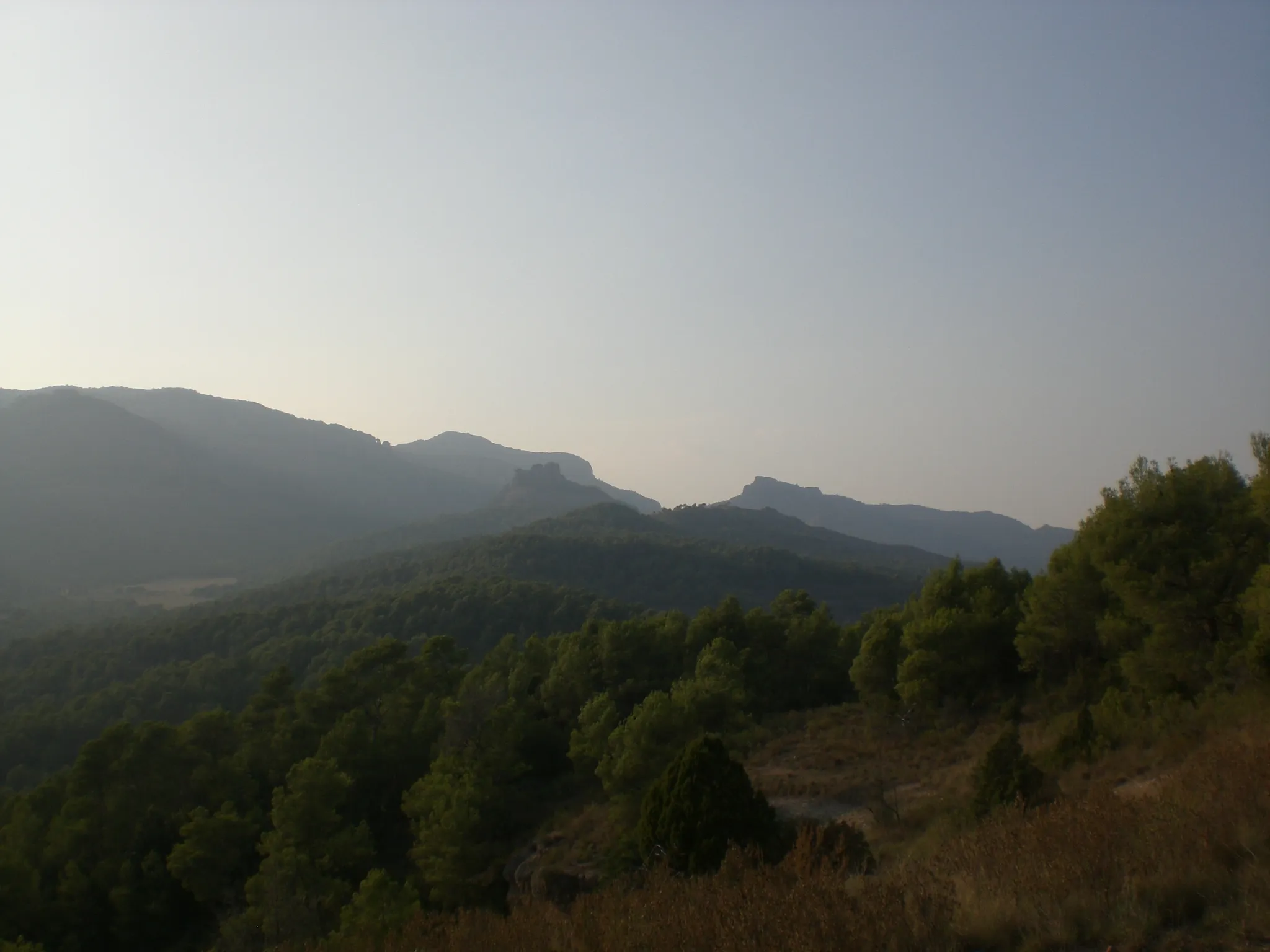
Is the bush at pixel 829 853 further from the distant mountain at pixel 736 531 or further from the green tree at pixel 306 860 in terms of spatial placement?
the distant mountain at pixel 736 531

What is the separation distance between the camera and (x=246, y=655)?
6688 cm

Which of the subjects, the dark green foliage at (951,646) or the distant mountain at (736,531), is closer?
the dark green foliage at (951,646)

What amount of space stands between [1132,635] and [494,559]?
90.3 m

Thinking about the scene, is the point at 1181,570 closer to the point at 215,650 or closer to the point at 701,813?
the point at 701,813

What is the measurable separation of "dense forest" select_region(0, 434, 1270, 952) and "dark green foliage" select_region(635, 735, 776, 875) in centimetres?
4

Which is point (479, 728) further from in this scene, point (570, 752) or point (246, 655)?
point (246, 655)

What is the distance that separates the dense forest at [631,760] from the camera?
653 centimetres

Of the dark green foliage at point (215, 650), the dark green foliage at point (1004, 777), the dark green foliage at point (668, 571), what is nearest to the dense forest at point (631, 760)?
the dark green foliage at point (1004, 777)

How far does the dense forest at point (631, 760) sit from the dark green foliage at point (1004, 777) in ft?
0.13

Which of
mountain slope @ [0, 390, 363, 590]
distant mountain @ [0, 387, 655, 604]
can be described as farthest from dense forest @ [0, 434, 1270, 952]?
mountain slope @ [0, 390, 363, 590]

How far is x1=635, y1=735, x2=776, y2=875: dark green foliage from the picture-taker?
419 inches

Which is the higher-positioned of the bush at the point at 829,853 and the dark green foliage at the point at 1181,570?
the dark green foliage at the point at 1181,570

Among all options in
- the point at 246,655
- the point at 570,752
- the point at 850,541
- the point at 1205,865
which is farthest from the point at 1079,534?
the point at 850,541

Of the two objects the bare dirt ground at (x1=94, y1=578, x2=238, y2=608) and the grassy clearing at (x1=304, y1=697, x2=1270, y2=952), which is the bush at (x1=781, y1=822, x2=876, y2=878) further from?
the bare dirt ground at (x1=94, y1=578, x2=238, y2=608)
